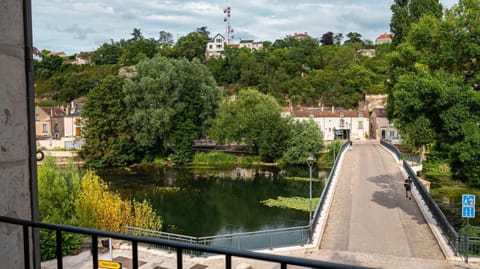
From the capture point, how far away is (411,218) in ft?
58.9

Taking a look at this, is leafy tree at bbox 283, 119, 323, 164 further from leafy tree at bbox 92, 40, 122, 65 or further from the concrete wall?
leafy tree at bbox 92, 40, 122, 65

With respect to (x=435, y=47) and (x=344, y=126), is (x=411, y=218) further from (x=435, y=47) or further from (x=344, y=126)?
(x=344, y=126)

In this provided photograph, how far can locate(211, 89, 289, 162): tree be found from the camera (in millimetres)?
44938

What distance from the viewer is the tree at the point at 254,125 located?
44.9 metres

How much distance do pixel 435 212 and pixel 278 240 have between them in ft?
21.3

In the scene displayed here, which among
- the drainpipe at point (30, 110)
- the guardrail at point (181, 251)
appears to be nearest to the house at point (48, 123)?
the drainpipe at point (30, 110)

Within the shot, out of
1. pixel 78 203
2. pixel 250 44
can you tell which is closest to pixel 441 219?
pixel 78 203

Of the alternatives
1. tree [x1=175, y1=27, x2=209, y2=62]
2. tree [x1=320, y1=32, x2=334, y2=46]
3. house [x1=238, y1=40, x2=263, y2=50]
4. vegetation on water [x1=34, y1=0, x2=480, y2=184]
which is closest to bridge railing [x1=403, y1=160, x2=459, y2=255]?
vegetation on water [x1=34, y1=0, x2=480, y2=184]

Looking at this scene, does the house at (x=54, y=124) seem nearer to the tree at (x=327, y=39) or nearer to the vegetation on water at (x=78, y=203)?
the vegetation on water at (x=78, y=203)

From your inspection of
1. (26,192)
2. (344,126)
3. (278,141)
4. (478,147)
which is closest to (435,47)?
(478,147)

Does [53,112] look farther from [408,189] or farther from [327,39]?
[327,39]

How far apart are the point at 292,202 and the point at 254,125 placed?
17.7 m

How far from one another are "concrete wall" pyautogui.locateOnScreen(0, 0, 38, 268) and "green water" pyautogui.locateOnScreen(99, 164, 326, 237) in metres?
19.7

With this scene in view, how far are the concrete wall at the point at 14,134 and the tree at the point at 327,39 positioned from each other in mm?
116047
